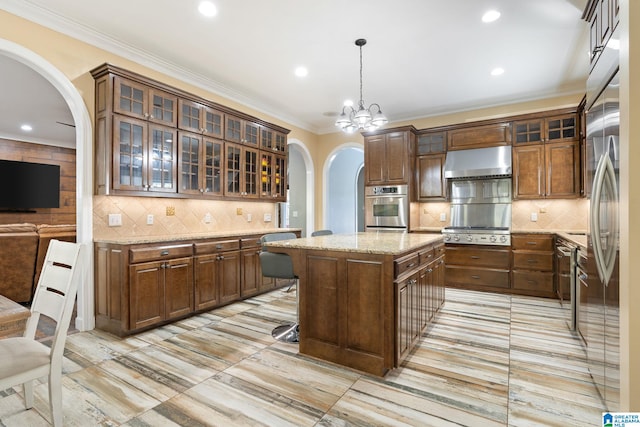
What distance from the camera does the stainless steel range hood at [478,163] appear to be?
488cm

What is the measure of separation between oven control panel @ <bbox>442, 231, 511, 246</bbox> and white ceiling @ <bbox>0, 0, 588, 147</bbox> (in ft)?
6.93

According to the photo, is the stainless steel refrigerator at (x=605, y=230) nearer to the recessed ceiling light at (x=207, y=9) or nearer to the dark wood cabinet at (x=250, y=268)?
the recessed ceiling light at (x=207, y=9)

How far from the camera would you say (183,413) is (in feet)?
6.19

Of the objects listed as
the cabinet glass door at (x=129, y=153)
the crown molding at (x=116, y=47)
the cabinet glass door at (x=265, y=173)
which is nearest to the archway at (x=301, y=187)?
the cabinet glass door at (x=265, y=173)

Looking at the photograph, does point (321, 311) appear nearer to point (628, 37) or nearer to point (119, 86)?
point (628, 37)

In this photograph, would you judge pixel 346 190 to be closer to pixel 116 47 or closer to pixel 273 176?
pixel 273 176

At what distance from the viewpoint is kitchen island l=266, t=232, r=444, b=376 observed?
229 cm

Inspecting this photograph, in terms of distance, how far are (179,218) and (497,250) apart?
4455 millimetres

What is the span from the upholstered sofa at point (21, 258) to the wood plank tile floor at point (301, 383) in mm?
1558

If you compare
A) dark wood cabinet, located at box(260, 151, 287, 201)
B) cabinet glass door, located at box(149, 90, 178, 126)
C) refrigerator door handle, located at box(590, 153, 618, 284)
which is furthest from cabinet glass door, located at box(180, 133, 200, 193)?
refrigerator door handle, located at box(590, 153, 618, 284)

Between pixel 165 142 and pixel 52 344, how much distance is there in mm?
2487

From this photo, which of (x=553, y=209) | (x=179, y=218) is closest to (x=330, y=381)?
(x=179, y=218)

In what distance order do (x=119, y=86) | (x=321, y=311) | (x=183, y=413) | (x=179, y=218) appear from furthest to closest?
1. (x=179, y=218)
2. (x=119, y=86)
3. (x=321, y=311)
4. (x=183, y=413)

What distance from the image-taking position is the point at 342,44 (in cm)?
346
